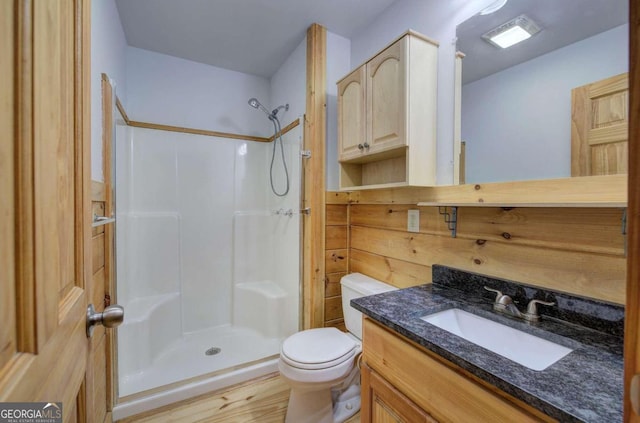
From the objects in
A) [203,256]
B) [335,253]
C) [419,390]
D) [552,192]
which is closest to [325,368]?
[419,390]

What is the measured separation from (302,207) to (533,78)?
4.71 ft

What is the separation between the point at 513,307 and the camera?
987 mm

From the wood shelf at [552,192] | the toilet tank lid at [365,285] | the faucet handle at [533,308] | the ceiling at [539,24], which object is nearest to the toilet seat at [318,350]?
the toilet tank lid at [365,285]

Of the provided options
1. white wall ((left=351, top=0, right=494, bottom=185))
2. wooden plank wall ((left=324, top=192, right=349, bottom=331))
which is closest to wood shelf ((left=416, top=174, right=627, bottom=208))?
white wall ((left=351, top=0, right=494, bottom=185))

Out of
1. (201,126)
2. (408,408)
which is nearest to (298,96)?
(201,126)

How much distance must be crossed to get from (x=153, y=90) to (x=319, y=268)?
2006mm

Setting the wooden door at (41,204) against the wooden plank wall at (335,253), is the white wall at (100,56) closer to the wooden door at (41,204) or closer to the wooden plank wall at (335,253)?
the wooden door at (41,204)

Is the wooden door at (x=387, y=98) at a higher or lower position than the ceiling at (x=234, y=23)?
lower

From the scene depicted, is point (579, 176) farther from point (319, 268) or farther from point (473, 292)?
point (319, 268)

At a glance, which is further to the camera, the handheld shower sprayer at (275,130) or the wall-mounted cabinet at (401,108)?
the handheld shower sprayer at (275,130)

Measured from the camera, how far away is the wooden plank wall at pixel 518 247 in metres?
0.85

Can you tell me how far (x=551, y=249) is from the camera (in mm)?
962

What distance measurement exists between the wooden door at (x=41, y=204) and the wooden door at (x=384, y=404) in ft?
2.79

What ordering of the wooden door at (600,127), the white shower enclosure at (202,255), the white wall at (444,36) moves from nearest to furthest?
the wooden door at (600,127) < the white wall at (444,36) < the white shower enclosure at (202,255)
